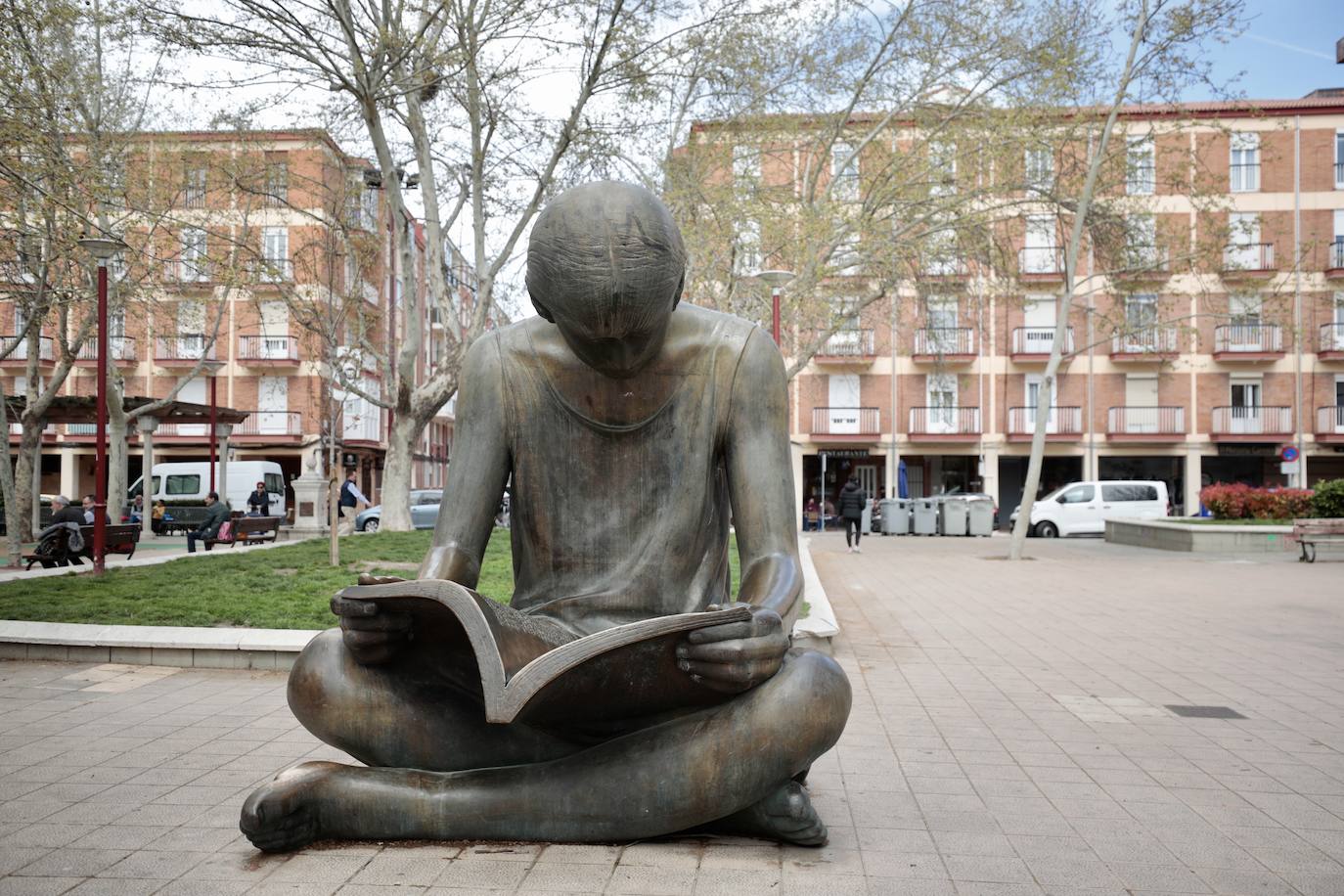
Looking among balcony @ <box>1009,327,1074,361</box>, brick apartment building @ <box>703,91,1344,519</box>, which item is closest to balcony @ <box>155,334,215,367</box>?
brick apartment building @ <box>703,91,1344,519</box>

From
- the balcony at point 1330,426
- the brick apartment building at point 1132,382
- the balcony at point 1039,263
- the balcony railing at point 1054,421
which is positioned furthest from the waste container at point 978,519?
the balcony at point 1330,426

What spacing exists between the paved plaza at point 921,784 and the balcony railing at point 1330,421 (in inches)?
1282

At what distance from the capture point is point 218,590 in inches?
400

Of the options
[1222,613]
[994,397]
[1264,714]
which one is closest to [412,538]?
[1222,613]

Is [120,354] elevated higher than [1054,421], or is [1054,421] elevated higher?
[120,354]

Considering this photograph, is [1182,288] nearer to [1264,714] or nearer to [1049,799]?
[1264,714]

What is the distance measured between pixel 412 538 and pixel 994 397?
2693 centimetres

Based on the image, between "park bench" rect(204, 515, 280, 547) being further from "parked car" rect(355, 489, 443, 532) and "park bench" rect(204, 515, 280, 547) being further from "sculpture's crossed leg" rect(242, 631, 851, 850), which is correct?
"sculpture's crossed leg" rect(242, 631, 851, 850)

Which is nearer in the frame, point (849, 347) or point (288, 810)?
point (288, 810)

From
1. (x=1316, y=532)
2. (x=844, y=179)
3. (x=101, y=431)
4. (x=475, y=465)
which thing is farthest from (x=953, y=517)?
(x=475, y=465)

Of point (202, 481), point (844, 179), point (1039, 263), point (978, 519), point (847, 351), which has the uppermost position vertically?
point (1039, 263)

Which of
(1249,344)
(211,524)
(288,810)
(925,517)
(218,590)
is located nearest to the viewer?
(288,810)

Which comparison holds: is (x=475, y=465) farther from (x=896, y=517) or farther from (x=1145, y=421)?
(x=1145, y=421)

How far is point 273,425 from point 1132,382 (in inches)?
1264
